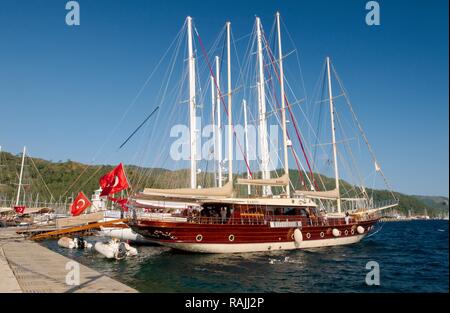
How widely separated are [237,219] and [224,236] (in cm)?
202

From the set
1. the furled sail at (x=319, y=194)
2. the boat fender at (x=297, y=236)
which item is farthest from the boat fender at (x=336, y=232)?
the boat fender at (x=297, y=236)

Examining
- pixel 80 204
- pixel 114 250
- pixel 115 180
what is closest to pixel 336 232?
pixel 114 250

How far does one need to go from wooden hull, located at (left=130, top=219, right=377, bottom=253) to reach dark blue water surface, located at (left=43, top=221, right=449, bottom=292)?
1021 millimetres

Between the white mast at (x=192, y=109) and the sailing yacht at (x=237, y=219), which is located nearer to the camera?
the sailing yacht at (x=237, y=219)

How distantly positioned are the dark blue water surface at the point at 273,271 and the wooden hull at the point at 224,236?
102 cm

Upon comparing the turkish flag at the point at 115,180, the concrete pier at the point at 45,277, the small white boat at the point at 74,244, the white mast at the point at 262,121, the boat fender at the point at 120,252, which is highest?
the white mast at the point at 262,121

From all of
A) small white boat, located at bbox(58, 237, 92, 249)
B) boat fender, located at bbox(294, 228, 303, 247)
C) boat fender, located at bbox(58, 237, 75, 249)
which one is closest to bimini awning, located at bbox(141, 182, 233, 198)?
boat fender, located at bbox(294, 228, 303, 247)

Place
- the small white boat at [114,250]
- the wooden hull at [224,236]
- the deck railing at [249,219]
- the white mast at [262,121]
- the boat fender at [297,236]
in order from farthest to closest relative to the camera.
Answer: the white mast at [262,121] → the boat fender at [297,236] → the deck railing at [249,219] → the wooden hull at [224,236] → the small white boat at [114,250]

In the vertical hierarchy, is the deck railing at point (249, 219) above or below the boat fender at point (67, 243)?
above

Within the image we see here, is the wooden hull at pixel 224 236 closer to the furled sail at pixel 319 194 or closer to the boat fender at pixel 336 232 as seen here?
the boat fender at pixel 336 232

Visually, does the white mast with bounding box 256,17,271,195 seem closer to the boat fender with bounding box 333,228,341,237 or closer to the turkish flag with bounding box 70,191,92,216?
the boat fender with bounding box 333,228,341,237

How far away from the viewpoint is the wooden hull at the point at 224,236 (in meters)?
Result: 30.2

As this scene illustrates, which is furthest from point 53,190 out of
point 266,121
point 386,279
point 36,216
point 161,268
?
point 386,279
